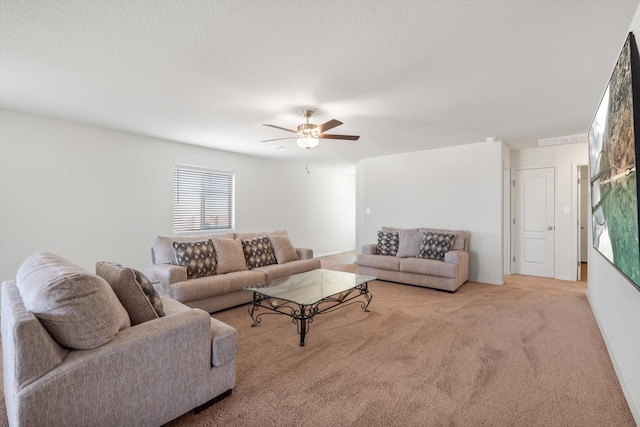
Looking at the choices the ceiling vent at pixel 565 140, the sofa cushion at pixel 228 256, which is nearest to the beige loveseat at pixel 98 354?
the sofa cushion at pixel 228 256

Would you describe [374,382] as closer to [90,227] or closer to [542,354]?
[542,354]

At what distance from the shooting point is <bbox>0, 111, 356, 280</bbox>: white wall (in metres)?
3.49

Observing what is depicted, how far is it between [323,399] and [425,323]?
1.66 metres

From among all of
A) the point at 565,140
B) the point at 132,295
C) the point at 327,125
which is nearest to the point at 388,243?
the point at 327,125

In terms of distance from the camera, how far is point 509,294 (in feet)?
13.9

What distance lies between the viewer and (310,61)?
2.32 metres

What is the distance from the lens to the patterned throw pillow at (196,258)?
11.7 feet

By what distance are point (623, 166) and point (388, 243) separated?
3.90 metres

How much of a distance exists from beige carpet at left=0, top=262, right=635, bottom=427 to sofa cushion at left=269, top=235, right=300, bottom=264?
105cm

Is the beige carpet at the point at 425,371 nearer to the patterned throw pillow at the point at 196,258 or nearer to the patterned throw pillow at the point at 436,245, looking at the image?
the patterned throw pillow at the point at 196,258

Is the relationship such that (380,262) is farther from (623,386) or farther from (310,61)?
(310,61)

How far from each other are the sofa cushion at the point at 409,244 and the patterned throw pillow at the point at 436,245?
0.13 meters

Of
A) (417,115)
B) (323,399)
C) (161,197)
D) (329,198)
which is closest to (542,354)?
(323,399)

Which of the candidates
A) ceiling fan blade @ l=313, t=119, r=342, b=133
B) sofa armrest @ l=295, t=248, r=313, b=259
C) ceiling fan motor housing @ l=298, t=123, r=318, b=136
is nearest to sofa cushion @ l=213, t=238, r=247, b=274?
sofa armrest @ l=295, t=248, r=313, b=259
